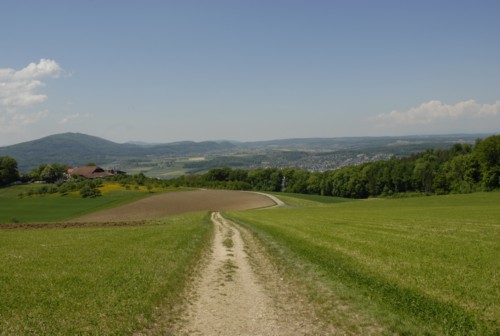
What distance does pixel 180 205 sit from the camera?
92188 millimetres

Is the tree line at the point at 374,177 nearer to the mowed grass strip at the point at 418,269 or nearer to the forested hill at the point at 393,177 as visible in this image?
the forested hill at the point at 393,177

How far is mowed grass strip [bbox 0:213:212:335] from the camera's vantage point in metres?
11.2

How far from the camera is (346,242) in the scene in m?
25.9

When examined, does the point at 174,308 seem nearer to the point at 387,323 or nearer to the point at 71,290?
the point at 71,290

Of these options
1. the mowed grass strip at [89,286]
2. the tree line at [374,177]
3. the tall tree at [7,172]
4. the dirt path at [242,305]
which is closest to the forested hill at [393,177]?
the tree line at [374,177]

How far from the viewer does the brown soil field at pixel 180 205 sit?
80375 millimetres

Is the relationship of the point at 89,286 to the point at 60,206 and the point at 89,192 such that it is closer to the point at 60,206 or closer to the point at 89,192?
the point at 60,206

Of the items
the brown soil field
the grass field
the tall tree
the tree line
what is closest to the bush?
the grass field

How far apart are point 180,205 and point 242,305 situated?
8018 centimetres

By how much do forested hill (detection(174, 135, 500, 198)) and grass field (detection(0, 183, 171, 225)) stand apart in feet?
163

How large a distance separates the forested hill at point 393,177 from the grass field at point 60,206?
49659 millimetres

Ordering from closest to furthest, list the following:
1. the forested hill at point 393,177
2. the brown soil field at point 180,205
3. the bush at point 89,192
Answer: the brown soil field at point 180,205 → the forested hill at point 393,177 → the bush at point 89,192

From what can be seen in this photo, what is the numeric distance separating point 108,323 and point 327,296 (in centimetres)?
795

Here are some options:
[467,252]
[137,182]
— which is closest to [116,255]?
[467,252]
